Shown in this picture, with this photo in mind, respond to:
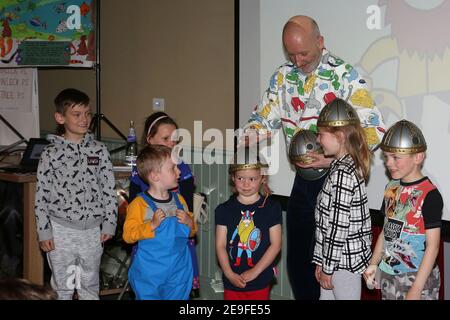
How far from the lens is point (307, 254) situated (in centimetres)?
310

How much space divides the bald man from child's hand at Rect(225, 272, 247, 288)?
257 mm

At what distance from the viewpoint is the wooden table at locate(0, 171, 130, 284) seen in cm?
401

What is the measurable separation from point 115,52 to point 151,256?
2.98 m

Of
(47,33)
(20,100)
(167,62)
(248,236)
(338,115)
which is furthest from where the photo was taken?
(20,100)

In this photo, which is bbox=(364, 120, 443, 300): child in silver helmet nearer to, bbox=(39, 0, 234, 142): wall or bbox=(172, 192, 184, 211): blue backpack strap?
bbox=(172, 192, 184, 211): blue backpack strap

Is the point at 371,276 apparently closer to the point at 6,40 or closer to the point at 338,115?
the point at 338,115

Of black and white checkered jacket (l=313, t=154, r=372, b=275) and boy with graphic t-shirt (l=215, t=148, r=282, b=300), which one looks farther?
boy with graphic t-shirt (l=215, t=148, r=282, b=300)

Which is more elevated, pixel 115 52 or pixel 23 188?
pixel 115 52

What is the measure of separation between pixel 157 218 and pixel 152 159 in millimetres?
302

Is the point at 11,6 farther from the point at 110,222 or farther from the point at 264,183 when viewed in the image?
the point at 264,183

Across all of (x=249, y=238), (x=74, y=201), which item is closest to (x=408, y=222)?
(x=249, y=238)

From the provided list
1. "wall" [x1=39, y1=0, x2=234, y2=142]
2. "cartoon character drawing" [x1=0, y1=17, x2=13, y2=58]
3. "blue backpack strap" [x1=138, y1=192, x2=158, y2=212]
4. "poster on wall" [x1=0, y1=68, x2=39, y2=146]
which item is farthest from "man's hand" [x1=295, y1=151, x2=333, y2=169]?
"poster on wall" [x1=0, y1=68, x2=39, y2=146]

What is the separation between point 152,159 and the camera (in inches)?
123
